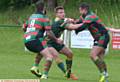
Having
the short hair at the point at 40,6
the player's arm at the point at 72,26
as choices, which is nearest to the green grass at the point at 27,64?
the player's arm at the point at 72,26

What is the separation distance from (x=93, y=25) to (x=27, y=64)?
639 centimetres

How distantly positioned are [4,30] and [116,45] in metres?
7.93

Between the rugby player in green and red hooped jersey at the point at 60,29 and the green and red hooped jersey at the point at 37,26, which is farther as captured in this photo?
the rugby player in green and red hooped jersey at the point at 60,29

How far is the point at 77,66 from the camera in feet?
68.7

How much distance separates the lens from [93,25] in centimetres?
1510

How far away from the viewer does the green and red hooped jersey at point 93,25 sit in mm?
14883

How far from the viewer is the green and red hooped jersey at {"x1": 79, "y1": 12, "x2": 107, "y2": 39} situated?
14883 millimetres

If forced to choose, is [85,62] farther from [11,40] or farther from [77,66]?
[11,40]

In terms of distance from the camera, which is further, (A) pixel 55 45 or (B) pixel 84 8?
(A) pixel 55 45

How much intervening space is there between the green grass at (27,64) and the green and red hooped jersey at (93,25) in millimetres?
1392

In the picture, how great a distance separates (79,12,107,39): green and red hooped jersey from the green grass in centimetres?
139

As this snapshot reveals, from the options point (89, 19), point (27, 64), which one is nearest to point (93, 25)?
point (89, 19)

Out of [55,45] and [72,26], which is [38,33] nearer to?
[72,26]

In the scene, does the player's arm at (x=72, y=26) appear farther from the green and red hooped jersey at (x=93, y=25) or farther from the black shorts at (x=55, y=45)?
the black shorts at (x=55, y=45)
